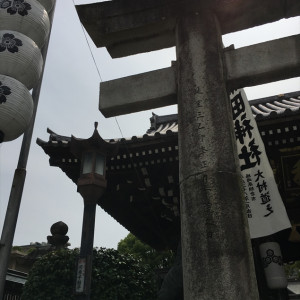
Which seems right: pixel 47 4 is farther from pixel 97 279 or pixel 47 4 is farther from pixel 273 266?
pixel 273 266

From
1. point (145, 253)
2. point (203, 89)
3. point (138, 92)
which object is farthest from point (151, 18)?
point (145, 253)

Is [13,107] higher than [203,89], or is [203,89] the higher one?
[13,107]

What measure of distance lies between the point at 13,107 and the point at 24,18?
1771 millimetres

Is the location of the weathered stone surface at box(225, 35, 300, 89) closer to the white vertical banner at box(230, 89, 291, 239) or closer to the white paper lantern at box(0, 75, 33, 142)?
the white vertical banner at box(230, 89, 291, 239)

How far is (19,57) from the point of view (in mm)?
5891

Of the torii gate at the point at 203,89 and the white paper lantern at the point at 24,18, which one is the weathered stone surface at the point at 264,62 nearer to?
the torii gate at the point at 203,89

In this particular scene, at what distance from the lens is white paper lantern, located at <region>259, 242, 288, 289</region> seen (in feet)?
22.6

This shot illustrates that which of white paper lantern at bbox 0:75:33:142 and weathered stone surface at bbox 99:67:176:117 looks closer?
weathered stone surface at bbox 99:67:176:117

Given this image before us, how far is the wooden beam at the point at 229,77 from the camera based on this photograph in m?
3.62

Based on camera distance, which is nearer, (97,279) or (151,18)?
(151,18)

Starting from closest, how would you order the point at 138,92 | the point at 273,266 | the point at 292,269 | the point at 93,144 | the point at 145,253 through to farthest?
the point at 138,92 → the point at 93,144 → the point at 273,266 → the point at 292,269 → the point at 145,253

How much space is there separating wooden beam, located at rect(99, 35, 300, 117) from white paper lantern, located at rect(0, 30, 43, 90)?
2541 millimetres

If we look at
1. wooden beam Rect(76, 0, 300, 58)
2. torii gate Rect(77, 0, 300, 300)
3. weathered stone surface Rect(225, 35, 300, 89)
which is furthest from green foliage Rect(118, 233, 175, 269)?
weathered stone surface Rect(225, 35, 300, 89)

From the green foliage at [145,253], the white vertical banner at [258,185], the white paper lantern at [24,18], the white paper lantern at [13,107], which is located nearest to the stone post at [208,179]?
the white vertical banner at [258,185]
